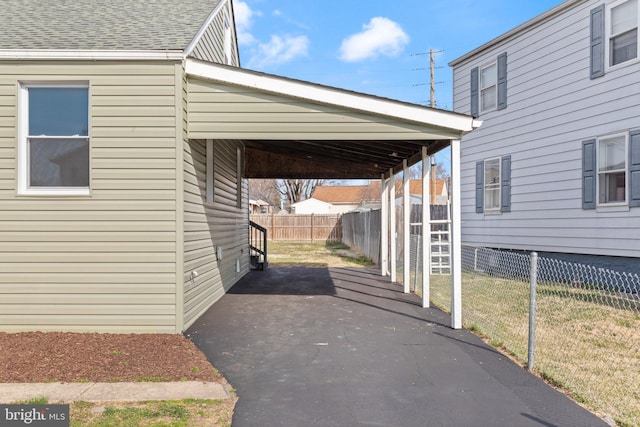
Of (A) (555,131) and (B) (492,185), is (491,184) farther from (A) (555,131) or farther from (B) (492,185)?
(A) (555,131)

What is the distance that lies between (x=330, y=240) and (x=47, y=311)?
2180 centimetres

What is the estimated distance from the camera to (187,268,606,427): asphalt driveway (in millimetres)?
3285

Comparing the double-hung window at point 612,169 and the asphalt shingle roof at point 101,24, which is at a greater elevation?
the asphalt shingle roof at point 101,24

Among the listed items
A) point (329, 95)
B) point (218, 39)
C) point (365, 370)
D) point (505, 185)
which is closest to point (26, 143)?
point (329, 95)

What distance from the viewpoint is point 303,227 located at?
27109 millimetres

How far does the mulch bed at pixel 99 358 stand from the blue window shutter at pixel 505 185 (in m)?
8.67

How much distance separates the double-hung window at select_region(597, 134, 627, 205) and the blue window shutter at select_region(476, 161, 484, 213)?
3350mm

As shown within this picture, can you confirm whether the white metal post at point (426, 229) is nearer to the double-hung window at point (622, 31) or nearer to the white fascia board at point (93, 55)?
the white fascia board at point (93, 55)

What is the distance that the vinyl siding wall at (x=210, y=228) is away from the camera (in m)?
5.91

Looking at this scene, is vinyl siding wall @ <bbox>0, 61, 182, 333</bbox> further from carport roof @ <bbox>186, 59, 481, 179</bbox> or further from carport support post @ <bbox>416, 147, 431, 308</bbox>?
carport support post @ <bbox>416, 147, 431, 308</bbox>

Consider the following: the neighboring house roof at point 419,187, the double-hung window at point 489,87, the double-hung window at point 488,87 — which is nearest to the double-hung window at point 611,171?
the double-hung window at point 489,87

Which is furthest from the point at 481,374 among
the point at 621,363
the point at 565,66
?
the point at 565,66

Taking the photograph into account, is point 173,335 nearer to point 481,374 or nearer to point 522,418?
point 481,374

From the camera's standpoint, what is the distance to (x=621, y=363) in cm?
452
